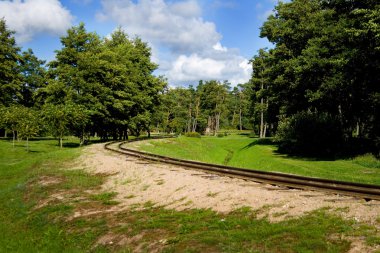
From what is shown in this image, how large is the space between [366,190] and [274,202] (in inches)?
139

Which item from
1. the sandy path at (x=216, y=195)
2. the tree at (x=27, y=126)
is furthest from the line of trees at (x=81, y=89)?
the sandy path at (x=216, y=195)

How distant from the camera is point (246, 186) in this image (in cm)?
1445

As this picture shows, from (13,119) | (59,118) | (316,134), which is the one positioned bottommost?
(316,134)

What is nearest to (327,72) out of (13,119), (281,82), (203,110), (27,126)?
(281,82)

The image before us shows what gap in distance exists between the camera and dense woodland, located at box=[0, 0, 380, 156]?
31.5 meters

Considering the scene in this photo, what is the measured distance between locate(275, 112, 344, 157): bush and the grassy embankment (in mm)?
23837

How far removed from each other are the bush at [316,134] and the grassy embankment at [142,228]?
2384 centimetres

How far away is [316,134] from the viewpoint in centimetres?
3534

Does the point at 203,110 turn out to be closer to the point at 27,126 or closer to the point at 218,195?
the point at 27,126

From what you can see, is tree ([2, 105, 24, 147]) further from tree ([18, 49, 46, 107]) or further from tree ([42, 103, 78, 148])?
tree ([18, 49, 46, 107])

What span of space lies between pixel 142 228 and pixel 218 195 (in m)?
3.40

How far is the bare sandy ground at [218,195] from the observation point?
1027cm

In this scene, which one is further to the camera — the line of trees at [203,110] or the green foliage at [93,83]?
the line of trees at [203,110]

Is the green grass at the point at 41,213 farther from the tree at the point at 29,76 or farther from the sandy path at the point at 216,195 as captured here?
the tree at the point at 29,76
